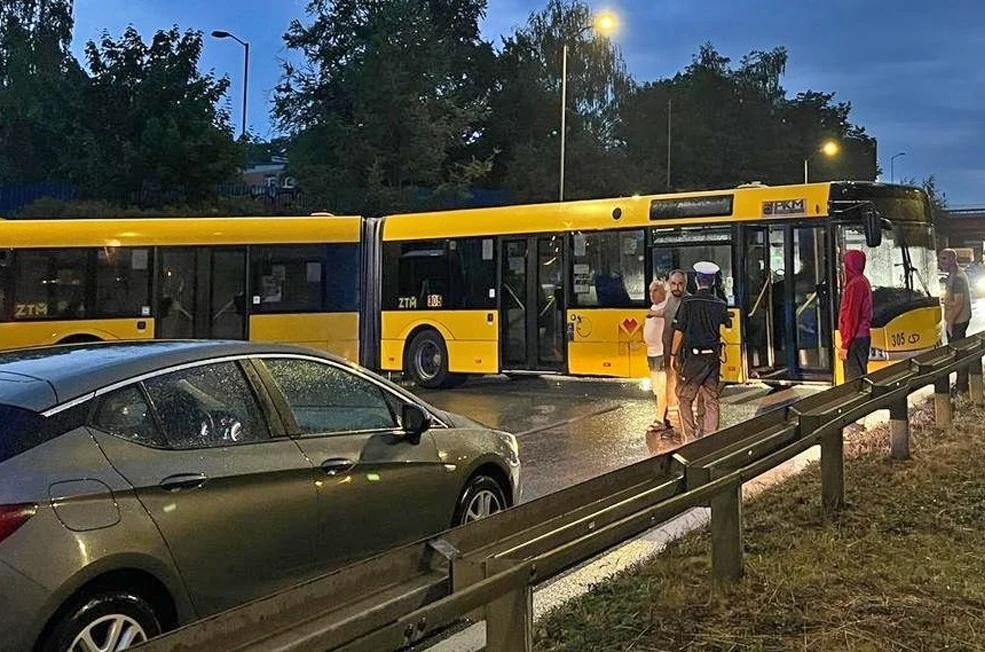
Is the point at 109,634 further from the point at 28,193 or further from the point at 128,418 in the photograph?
the point at 28,193

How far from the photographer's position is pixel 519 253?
53.4 ft

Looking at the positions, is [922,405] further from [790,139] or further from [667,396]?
[790,139]

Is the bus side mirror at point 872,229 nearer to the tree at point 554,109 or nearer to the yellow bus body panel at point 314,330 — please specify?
the yellow bus body panel at point 314,330

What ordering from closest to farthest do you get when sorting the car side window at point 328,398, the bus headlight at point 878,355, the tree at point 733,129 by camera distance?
the car side window at point 328,398
the bus headlight at point 878,355
the tree at point 733,129

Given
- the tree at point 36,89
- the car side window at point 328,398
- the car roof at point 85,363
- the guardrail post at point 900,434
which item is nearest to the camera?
the car roof at point 85,363

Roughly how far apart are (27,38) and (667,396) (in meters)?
45.9

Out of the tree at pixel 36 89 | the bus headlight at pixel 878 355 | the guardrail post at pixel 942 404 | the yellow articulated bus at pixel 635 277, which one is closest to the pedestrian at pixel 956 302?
the yellow articulated bus at pixel 635 277

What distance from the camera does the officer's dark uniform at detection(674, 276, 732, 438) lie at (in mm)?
9656

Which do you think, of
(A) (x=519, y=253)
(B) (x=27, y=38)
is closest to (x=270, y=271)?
(A) (x=519, y=253)

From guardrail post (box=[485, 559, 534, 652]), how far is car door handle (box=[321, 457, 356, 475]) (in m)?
1.68

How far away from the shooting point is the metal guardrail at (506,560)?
110 inches

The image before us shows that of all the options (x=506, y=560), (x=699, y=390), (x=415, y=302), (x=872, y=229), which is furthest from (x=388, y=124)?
(x=506, y=560)

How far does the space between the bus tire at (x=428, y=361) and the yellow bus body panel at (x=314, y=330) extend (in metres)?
1.01

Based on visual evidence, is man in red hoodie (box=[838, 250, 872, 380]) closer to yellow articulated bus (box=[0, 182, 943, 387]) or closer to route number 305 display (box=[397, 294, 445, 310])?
yellow articulated bus (box=[0, 182, 943, 387])
